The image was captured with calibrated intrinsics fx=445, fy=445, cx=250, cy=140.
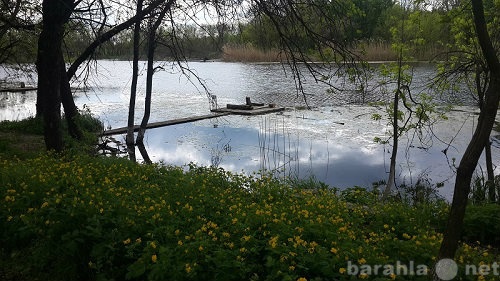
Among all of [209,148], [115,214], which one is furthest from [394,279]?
[209,148]

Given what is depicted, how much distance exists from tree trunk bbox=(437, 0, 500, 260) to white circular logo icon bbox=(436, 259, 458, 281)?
4 cm

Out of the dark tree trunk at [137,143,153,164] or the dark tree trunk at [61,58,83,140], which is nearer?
the dark tree trunk at [61,58,83,140]

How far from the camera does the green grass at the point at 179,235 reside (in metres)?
3.06

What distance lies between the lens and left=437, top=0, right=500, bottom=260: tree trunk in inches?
113

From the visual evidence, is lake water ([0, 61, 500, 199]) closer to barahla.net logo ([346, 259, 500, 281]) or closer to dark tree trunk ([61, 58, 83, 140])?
dark tree trunk ([61, 58, 83, 140])

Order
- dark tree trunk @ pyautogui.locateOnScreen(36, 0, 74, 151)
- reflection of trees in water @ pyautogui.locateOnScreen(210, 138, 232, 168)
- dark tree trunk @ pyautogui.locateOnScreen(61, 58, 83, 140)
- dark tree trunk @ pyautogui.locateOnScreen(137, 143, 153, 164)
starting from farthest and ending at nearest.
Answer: dark tree trunk @ pyautogui.locateOnScreen(137, 143, 153, 164), reflection of trees in water @ pyautogui.locateOnScreen(210, 138, 232, 168), dark tree trunk @ pyautogui.locateOnScreen(61, 58, 83, 140), dark tree trunk @ pyautogui.locateOnScreen(36, 0, 74, 151)

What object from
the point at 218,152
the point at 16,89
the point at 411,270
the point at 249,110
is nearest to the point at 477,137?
the point at 411,270

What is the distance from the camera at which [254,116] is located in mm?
17891

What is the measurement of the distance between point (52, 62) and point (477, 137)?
6361 millimetres

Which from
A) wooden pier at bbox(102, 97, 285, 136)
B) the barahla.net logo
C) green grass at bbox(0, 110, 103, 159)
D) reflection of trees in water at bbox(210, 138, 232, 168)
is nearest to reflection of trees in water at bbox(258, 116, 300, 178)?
reflection of trees in water at bbox(210, 138, 232, 168)

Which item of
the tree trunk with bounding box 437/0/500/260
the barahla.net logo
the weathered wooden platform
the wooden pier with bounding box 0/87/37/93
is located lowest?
the weathered wooden platform

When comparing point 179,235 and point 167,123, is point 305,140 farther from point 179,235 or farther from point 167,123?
point 179,235

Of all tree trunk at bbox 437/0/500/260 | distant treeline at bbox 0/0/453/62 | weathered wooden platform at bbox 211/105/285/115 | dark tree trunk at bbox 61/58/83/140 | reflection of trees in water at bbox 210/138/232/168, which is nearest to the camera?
tree trunk at bbox 437/0/500/260

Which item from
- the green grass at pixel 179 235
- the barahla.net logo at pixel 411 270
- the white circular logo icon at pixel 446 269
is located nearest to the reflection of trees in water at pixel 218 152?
the green grass at pixel 179 235
